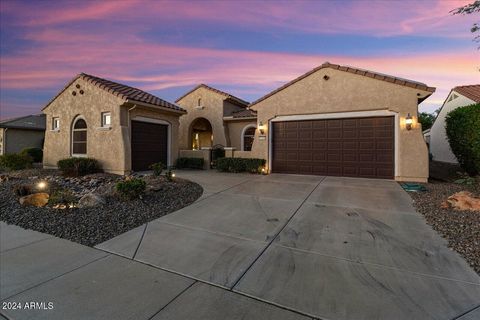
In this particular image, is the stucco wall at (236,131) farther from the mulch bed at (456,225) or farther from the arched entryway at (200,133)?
the mulch bed at (456,225)

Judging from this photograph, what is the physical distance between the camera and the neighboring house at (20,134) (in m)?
19.3

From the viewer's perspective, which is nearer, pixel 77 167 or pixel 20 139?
pixel 77 167

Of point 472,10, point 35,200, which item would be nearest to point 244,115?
point 472,10

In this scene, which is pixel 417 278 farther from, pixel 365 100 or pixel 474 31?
pixel 365 100

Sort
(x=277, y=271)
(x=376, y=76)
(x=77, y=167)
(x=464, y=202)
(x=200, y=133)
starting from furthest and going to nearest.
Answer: (x=200, y=133), (x=77, y=167), (x=376, y=76), (x=464, y=202), (x=277, y=271)

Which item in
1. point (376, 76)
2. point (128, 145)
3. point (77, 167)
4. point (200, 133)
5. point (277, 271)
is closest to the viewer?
point (277, 271)

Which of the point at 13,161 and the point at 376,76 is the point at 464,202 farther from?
the point at 13,161

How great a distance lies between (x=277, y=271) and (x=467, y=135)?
453 inches

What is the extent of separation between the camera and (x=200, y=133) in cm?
2219

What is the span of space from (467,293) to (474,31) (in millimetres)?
7239

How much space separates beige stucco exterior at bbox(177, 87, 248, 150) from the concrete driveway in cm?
1239

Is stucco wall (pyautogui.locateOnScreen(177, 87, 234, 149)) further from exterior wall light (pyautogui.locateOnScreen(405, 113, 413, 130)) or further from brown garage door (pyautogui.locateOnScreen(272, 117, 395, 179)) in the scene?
exterior wall light (pyautogui.locateOnScreen(405, 113, 413, 130))

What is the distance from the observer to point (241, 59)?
46.2 ft

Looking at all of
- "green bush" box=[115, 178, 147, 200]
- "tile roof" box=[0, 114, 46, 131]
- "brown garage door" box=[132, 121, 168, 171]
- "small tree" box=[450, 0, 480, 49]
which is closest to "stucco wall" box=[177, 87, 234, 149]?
"brown garage door" box=[132, 121, 168, 171]
